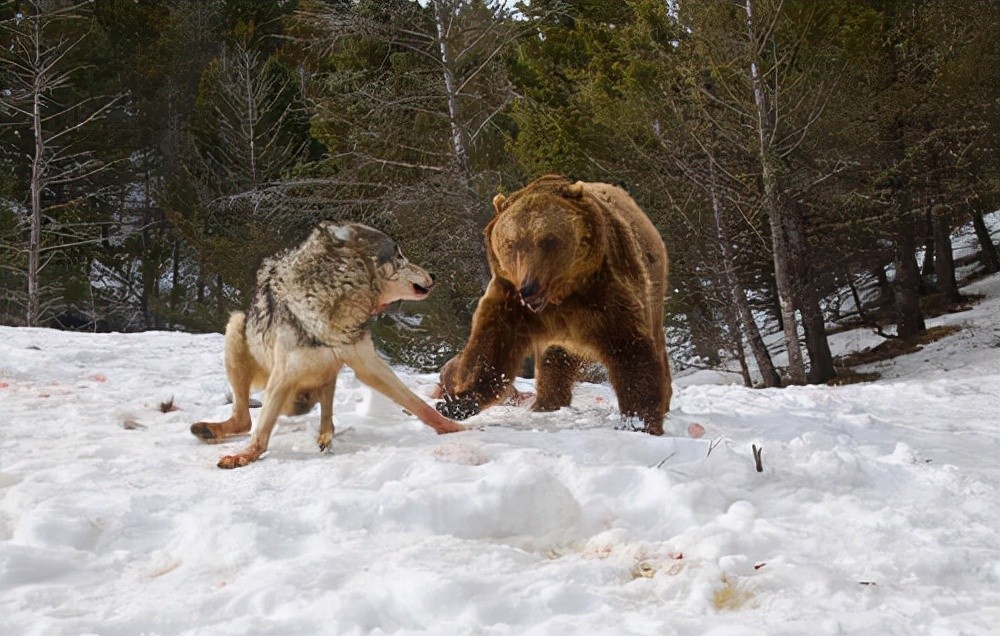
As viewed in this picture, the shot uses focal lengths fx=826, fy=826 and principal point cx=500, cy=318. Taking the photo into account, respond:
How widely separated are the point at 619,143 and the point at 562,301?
1204cm

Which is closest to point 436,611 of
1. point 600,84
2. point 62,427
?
point 62,427

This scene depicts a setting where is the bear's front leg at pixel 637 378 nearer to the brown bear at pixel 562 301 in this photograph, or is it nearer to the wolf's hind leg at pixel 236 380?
the brown bear at pixel 562 301

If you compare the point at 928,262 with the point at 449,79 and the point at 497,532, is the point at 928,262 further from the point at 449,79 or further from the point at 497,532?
the point at 497,532

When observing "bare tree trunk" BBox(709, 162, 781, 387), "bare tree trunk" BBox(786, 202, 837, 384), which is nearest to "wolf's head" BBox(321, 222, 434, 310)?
"bare tree trunk" BBox(709, 162, 781, 387)

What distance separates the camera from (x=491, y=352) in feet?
15.9

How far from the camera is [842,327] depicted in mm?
20719

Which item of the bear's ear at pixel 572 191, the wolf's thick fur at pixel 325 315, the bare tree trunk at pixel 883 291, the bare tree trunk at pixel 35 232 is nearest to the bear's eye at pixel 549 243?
the bear's ear at pixel 572 191

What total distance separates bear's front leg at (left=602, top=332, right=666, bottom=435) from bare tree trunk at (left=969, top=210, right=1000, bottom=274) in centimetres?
2014

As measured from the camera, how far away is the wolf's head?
4.14m

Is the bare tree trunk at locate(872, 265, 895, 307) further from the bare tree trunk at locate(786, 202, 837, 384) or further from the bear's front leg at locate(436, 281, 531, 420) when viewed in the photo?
the bear's front leg at locate(436, 281, 531, 420)

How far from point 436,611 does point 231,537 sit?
0.90 m

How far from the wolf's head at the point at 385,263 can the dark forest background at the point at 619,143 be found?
25.0 feet

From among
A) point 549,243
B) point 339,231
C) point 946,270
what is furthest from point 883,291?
point 339,231

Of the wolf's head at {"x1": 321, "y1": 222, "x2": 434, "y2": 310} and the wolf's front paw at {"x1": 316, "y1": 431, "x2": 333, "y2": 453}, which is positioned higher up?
the wolf's head at {"x1": 321, "y1": 222, "x2": 434, "y2": 310}
